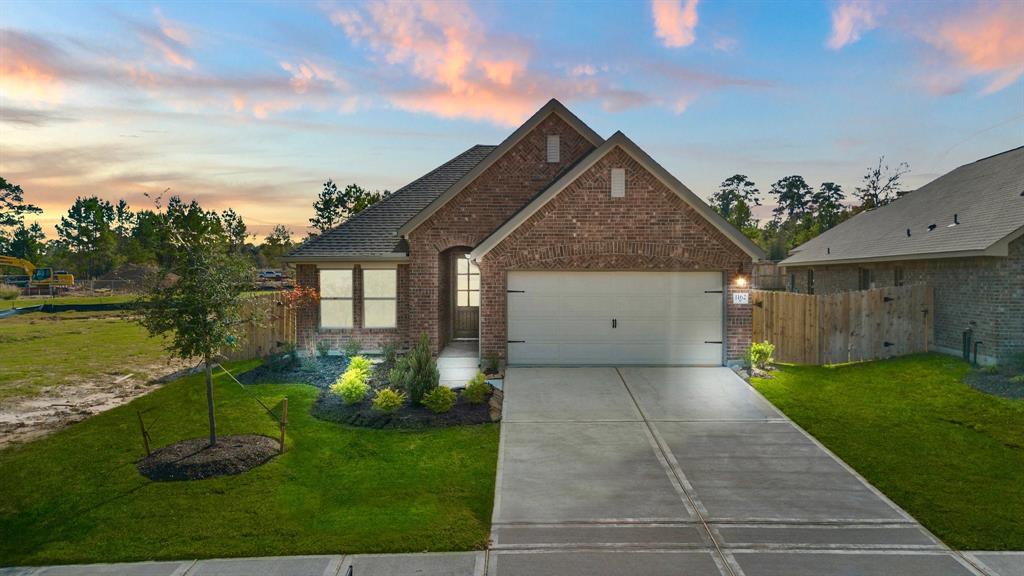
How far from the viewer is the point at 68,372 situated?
15742mm

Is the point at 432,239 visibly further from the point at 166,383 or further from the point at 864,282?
the point at 864,282

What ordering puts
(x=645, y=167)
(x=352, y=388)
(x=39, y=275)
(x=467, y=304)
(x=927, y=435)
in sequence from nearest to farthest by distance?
1. (x=927, y=435)
2. (x=352, y=388)
3. (x=645, y=167)
4. (x=467, y=304)
5. (x=39, y=275)

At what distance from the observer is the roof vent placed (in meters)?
16.7

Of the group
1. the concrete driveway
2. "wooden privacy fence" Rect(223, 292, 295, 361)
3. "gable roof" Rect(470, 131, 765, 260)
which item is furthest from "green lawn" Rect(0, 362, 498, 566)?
"wooden privacy fence" Rect(223, 292, 295, 361)

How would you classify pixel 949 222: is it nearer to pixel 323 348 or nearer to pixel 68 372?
pixel 323 348

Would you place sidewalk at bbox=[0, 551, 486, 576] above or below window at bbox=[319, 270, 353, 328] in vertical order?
below

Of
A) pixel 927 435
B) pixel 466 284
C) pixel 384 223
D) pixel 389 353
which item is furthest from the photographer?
pixel 466 284

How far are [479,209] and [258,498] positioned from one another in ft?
35.1

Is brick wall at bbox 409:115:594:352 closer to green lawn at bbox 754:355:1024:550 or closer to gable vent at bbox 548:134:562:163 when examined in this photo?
gable vent at bbox 548:134:562:163

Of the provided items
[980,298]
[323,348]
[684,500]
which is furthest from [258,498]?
[980,298]

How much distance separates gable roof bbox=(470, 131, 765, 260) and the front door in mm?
4503

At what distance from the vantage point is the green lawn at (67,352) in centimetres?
1494

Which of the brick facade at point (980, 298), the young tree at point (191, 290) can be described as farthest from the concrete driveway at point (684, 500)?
the brick facade at point (980, 298)

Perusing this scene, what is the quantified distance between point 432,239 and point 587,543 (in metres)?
11.4
